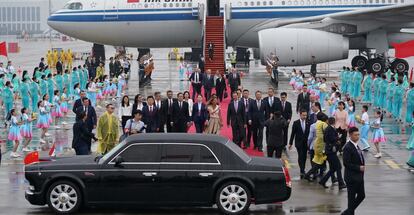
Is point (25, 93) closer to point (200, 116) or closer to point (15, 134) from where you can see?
point (15, 134)

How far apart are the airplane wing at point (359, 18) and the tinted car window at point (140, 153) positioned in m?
25.5

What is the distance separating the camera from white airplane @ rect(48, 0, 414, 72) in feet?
132

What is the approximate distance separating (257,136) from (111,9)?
21.0m

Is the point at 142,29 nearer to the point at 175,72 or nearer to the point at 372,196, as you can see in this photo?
the point at 175,72

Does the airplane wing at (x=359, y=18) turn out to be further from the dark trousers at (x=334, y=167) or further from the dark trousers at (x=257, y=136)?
the dark trousers at (x=334, y=167)

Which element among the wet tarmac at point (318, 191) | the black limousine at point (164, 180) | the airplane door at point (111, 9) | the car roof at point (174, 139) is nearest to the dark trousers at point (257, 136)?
the wet tarmac at point (318, 191)

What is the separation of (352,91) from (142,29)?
12273mm

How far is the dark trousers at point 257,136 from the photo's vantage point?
2141 centimetres

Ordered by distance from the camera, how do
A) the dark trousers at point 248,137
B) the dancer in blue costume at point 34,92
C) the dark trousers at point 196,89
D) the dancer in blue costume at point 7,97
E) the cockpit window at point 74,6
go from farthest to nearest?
the cockpit window at point 74,6 < the dark trousers at point 196,89 < the dancer in blue costume at point 34,92 < the dancer in blue costume at point 7,97 < the dark trousers at point 248,137

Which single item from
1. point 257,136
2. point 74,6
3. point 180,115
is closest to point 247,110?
point 257,136

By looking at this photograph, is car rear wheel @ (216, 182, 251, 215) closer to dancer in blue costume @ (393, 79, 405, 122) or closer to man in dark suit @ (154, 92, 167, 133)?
man in dark suit @ (154, 92, 167, 133)

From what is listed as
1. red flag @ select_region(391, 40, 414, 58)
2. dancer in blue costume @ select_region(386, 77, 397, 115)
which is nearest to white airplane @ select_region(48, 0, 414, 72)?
dancer in blue costume @ select_region(386, 77, 397, 115)

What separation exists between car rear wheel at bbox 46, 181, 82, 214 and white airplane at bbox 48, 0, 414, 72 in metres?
25.6

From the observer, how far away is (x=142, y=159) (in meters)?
14.6
